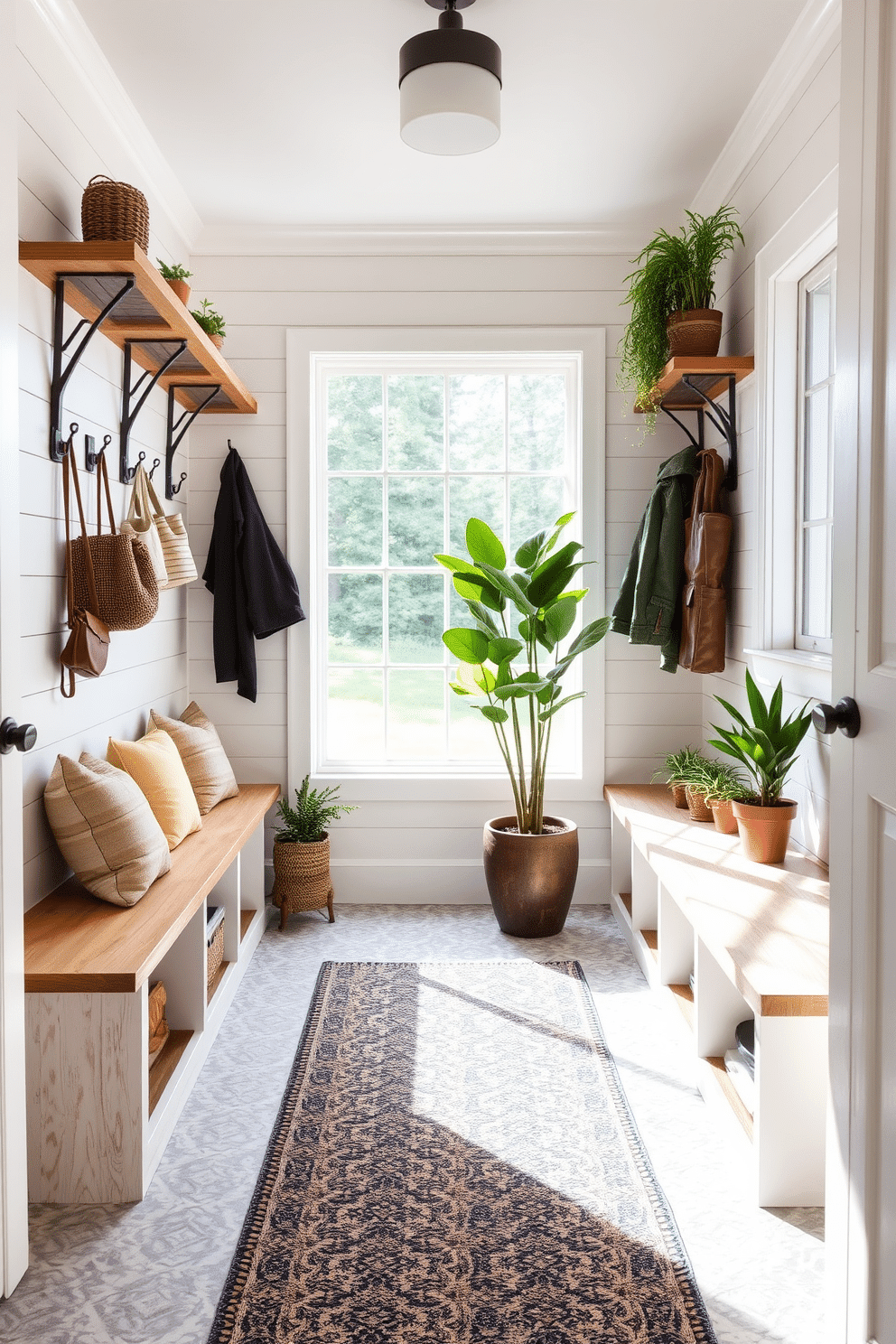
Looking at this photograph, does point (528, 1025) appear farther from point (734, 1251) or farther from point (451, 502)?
point (451, 502)

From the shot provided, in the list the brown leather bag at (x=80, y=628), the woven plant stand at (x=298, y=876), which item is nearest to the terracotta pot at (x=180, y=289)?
the brown leather bag at (x=80, y=628)

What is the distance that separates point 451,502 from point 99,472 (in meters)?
1.68

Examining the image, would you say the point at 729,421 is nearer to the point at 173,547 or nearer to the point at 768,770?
the point at 768,770

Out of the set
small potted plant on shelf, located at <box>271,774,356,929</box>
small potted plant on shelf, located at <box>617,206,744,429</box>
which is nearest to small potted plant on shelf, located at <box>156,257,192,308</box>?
small potted plant on shelf, located at <box>617,206,744,429</box>

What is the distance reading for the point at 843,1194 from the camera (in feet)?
4.67

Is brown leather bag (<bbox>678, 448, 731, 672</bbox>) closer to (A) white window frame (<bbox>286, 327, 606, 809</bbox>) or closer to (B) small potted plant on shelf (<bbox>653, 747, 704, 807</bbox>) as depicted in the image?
(B) small potted plant on shelf (<bbox>653, 747, 704, 807</bbox>)

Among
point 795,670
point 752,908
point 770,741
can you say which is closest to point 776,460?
point 795,670

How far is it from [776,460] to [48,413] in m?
2.04

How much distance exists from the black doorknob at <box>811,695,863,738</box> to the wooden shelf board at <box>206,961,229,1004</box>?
1.92 meters

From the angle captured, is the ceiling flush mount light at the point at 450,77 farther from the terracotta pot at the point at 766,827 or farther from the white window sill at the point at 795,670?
the terracotta pot at the point at 766,827

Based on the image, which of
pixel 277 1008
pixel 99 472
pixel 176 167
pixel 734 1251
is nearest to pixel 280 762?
pixel 277 1008

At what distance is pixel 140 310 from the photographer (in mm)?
2617

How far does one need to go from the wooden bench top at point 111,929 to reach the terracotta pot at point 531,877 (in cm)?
99

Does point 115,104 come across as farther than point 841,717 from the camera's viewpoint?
Yes
